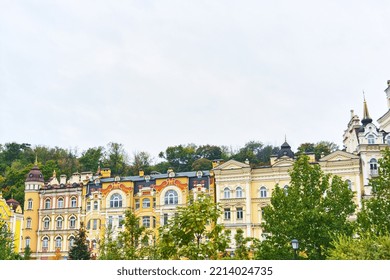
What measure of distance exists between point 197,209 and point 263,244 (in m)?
8.47

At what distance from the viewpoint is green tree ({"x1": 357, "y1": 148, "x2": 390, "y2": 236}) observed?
21.5 m

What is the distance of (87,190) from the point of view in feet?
169

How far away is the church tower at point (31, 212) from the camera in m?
51.8

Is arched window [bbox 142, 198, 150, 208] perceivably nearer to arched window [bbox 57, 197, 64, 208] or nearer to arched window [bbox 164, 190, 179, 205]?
arched window [bbox 164, 190, 179, 205]

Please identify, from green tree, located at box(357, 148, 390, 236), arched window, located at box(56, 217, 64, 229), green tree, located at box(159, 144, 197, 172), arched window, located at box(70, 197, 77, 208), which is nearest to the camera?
green tree, located at box(357, 148, 390, 236)

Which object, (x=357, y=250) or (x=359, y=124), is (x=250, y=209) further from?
(x=357, y=250)

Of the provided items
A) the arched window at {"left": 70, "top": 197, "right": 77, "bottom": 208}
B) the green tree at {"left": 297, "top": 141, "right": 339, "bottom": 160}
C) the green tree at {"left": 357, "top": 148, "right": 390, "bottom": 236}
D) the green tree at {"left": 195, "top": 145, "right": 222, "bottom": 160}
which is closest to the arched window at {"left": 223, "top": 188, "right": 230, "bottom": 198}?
the arched window at {"left": 70, "top": 197, "right": 77, "bottom": 208}

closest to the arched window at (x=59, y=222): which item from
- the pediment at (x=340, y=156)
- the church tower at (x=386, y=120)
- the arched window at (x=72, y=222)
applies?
the arched window at (x=72, y=222)

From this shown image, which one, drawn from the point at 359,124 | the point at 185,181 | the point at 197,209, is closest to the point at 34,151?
→ the point at 185,181

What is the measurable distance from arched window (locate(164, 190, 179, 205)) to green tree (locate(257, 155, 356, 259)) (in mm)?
21386

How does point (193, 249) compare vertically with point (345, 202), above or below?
below

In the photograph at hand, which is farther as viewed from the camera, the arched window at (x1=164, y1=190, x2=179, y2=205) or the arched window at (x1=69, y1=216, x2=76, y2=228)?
the arched window at (x1=69, y1=216, x2=76, y2=228)

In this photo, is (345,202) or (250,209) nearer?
(345,202)
